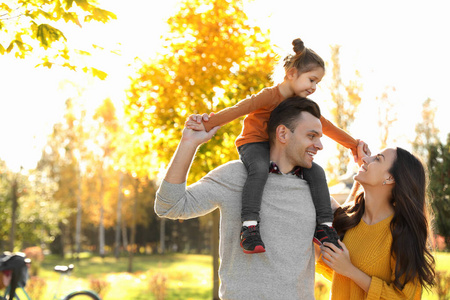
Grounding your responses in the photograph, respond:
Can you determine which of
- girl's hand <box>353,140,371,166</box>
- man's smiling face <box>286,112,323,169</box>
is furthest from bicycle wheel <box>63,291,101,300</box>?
man's smiling face <box>286,112,323,169</box>

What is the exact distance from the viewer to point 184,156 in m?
2.30

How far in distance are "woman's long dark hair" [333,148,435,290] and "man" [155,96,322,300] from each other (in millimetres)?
655

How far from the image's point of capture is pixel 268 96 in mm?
2713

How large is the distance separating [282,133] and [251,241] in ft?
2.02

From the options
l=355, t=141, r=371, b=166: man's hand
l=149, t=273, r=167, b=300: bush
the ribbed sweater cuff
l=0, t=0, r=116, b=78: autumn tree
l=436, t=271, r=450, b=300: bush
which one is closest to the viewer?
the ribbed sweater cuff

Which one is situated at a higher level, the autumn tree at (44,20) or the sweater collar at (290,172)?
the autumn tree at (44,20)

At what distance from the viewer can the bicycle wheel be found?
775 cm

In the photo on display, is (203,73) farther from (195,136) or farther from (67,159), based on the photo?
(67,159)

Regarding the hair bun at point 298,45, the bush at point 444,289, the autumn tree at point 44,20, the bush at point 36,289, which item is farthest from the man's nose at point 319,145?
the bush at point 36,289

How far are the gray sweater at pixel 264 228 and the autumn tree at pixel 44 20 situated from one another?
248cm

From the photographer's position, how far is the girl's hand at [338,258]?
2.60 metres

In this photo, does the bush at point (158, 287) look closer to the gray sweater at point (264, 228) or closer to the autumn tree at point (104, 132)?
the gray sweater at point (264, 228)

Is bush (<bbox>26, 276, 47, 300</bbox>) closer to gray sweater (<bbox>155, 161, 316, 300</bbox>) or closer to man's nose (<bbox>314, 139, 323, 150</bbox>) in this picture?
gray sweater (<bbox>155, 161, 316, 300</bbox>)

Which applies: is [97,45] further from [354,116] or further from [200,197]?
[354,116]
